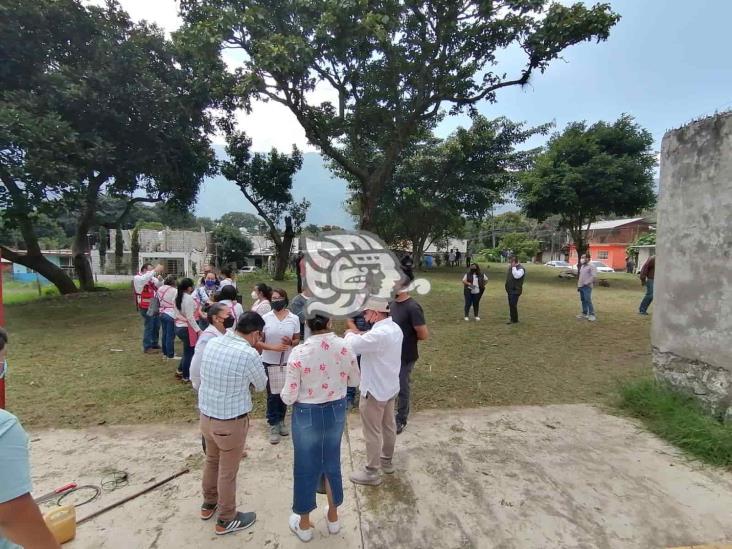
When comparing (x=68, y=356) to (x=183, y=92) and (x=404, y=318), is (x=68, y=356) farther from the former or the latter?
(x=183, y=92)

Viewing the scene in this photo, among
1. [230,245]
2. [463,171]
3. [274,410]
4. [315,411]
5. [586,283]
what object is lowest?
[274,410]

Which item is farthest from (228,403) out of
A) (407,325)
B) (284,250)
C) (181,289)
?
(284,250)

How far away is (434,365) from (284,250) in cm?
1308

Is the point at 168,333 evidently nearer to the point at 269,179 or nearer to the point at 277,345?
the point at 277,345

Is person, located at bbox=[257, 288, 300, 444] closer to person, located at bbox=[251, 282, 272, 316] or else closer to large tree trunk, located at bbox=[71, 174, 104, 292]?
person, located at bbox=[251, 282, 272, 316]

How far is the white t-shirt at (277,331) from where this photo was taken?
3.51 m

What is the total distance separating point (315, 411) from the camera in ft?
7.75

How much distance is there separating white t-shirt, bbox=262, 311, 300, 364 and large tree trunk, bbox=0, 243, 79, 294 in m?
13.8

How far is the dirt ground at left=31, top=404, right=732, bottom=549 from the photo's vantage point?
247 centimetres

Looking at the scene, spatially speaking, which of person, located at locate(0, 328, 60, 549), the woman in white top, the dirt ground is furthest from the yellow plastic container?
the woman in white top

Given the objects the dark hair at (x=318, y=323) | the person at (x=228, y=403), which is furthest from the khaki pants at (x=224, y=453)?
the dark hair at (x=318, y=323)

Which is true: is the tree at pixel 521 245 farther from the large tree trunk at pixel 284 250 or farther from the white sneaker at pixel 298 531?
the white sneaker at pixel 298 531

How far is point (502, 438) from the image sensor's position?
12.3 feet

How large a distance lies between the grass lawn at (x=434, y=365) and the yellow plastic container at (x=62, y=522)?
1.72 meters
